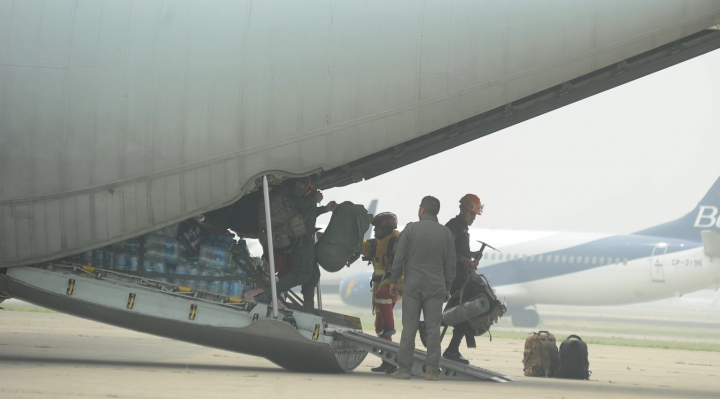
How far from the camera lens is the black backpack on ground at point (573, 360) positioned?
1345 cm

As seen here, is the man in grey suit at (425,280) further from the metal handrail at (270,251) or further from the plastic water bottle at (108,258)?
the plastic water bottle at (108,258)

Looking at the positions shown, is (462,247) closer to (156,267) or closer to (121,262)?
(156,267)

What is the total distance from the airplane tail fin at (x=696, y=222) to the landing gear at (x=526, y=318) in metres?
6.35

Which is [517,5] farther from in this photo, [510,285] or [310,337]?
[510,285]

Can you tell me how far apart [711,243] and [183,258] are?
3399 cm

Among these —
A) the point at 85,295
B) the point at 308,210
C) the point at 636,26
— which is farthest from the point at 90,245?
the point at 636,26

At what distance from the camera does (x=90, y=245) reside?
1161 centimetres

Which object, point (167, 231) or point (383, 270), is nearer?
point (167, 231)

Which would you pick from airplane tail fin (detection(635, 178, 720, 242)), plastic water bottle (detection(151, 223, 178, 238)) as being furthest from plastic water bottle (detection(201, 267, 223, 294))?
airplane tail fin (detection(635, 178, 720, 242))

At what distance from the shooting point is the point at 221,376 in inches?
436

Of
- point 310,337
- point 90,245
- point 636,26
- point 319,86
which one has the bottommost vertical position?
point 310,337

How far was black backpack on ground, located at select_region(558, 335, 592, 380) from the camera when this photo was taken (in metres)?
13.4

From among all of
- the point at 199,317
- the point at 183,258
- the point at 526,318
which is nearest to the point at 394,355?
the point at 199,317

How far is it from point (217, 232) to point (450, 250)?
10.4ft
